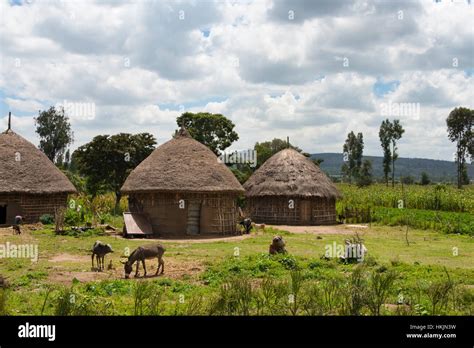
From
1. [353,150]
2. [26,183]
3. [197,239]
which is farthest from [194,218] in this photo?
[353,150]

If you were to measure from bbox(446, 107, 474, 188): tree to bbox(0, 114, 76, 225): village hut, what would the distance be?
41646mm

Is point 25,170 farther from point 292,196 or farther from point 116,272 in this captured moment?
point 116,272

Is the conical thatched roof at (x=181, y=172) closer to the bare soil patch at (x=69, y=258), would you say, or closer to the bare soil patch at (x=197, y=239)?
the bare soil patch at (x=197, y=239)

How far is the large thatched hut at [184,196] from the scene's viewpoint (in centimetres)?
2003

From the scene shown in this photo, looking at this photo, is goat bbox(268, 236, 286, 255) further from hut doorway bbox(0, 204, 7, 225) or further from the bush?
hut doorway bbox(0, 204, 7, 225)

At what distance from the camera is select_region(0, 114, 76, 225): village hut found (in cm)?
2239

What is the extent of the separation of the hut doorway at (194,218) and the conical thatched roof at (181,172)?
89 cm

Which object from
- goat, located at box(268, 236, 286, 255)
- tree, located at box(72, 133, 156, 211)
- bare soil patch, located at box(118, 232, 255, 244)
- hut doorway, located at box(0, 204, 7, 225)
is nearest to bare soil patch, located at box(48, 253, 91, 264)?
bare soil patch, located at box(118, 232, 255, 244)

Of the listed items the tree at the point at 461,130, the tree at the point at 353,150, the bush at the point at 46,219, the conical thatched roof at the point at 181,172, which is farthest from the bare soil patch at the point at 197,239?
the tree at the point at 353,150

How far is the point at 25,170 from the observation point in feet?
75.9

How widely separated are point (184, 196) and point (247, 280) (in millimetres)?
12439
